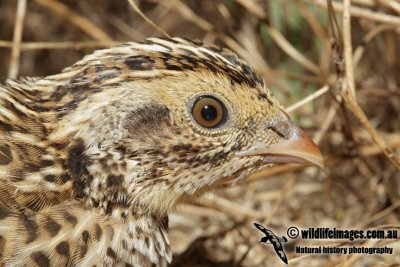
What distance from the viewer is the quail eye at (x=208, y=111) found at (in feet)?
8.97

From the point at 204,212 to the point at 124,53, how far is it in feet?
6.25

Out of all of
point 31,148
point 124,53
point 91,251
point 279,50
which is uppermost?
point 279,50

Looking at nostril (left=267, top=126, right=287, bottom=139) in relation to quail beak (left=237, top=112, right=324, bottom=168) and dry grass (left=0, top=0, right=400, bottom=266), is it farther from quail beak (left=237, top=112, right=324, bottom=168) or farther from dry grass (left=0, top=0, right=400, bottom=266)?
dry grass (left=0, top=0, right=400, bottom=266)

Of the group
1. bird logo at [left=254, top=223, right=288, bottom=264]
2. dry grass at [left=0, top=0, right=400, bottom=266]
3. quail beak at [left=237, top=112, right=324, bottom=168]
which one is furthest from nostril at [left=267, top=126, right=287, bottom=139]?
bird logo at [left=254, top=223, right=288, bottom=264]

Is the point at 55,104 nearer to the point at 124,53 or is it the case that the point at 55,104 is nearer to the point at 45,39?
the point at 124,53

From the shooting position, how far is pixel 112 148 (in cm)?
271

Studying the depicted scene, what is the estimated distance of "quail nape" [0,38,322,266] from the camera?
8.86 feet

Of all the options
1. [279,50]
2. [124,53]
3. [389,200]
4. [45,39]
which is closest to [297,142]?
[124,53]

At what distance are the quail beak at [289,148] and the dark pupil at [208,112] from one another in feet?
0.92

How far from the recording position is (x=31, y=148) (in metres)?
2.77
